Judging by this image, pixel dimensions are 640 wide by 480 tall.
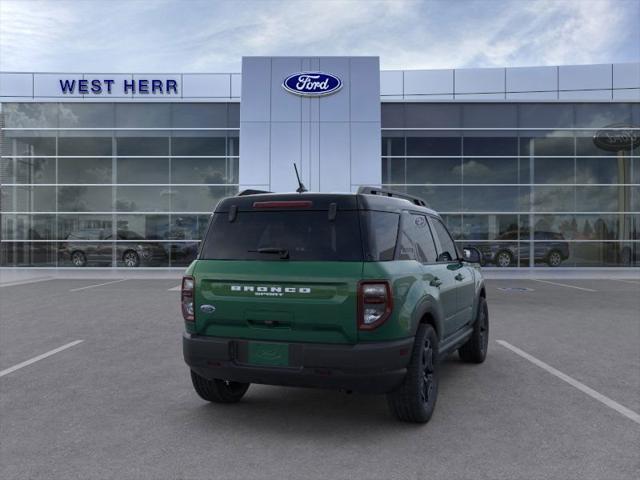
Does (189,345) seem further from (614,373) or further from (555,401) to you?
(614,373)

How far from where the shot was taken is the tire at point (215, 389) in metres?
4.65

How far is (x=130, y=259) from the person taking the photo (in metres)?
23.2

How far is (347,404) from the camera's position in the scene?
15.9 feet

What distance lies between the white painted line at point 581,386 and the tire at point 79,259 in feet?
65.9

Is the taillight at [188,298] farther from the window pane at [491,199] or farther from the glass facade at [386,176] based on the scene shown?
the window pane at [491,199]

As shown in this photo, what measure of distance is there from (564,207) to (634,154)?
159 inches

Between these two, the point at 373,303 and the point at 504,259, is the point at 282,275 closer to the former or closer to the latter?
the point at 373,303

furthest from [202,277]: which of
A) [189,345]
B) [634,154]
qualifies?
[634,154]

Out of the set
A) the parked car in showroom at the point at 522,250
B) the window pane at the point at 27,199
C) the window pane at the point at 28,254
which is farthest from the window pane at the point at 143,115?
the parked car in showroom at the point at 522,250

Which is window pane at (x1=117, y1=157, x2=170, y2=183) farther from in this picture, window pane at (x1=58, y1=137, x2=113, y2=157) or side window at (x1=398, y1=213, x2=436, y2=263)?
side window at (x1=398, y1=213, x2=436, y2=263)

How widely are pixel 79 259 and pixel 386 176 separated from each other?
45.6 feet

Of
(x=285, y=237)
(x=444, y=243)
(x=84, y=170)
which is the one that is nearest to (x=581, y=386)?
(x=444, y=243)

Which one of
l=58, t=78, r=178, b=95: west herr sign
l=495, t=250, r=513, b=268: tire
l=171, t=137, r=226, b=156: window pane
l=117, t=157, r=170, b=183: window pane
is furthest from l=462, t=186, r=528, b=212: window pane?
l=58, t=78, r=178, b=95: west herr sign

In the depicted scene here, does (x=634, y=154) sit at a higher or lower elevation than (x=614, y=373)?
higher
